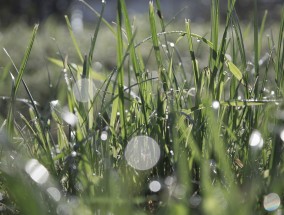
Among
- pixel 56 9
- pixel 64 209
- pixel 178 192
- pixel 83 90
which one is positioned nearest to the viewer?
pixel 64 209

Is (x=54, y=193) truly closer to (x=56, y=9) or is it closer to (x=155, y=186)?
(x=155, y=186)

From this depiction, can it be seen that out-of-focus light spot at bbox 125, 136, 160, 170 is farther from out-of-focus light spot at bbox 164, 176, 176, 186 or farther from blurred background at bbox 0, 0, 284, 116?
blurred background at bbox 0, 0, 284, 116

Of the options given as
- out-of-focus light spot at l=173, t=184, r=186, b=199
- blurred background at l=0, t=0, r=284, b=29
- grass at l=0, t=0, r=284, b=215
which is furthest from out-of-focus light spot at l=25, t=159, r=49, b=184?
blurred background at l=0, t=0, r=284, b=29

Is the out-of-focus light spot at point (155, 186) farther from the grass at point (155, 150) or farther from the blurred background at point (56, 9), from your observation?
the blurred background at point (56, 9)

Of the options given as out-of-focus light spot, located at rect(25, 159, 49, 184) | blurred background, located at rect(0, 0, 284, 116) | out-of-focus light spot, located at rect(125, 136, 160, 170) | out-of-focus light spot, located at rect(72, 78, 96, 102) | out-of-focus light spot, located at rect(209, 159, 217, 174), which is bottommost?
out-of-focus light spot, located at rect(25, 159, 49, 184)

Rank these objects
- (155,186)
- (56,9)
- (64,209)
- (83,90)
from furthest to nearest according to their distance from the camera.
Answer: (56,9) < (83,90) < (155,186) < (64,209)

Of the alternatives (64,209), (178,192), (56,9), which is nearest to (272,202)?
(178,192)
